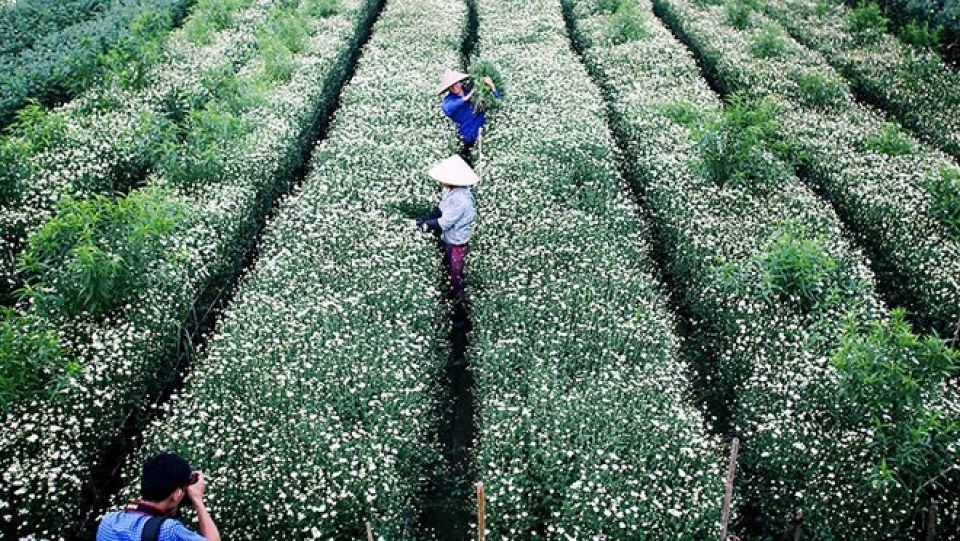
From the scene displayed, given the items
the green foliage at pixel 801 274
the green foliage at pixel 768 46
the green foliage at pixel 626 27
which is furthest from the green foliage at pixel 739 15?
the green foliage at pixel 801 274

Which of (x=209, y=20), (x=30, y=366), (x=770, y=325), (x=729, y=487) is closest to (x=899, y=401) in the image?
(x=770, y=325)

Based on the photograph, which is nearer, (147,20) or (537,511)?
(537,511)

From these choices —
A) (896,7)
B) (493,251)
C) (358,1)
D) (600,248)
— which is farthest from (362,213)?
(896,7)

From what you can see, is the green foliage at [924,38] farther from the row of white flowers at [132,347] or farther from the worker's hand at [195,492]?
the worker's hand at [195,492]

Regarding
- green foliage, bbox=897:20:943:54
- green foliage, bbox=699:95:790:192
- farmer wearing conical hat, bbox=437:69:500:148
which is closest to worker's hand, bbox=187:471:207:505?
green foliage, bbox=699:95:790:192

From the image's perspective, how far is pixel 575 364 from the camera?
7211 mm

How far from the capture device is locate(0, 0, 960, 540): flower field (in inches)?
231

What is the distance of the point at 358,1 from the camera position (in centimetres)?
2105

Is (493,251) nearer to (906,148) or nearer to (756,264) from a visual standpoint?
(756,264)

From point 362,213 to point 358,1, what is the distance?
13.5 m

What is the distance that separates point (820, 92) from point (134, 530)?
13.7m

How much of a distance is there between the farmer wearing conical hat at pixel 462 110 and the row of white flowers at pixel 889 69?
7.99m

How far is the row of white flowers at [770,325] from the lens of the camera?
5.91 metres

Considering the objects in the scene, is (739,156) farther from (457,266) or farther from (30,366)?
(30,366)
